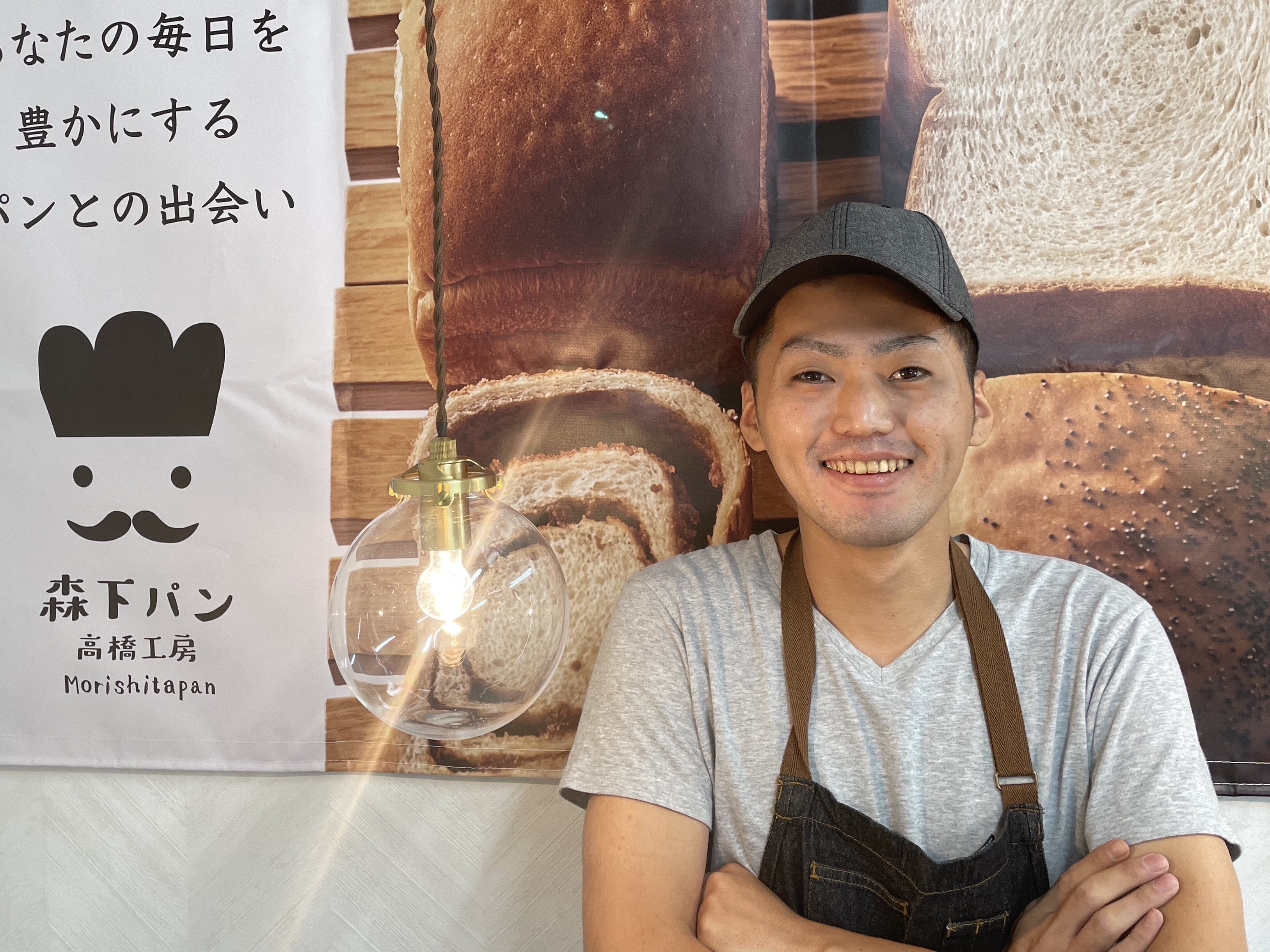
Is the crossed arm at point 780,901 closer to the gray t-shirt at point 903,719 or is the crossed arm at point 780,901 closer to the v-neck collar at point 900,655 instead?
the gray t-shirt at point 903,719

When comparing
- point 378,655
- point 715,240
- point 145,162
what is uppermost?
point 145,162

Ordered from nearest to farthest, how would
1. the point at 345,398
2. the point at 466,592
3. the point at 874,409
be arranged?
the point at 466,592 < the point at 874,409 < the point at 345,398

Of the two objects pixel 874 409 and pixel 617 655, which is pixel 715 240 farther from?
pixel 617 655

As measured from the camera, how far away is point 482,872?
162cm

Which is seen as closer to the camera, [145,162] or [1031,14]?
[1031,14]

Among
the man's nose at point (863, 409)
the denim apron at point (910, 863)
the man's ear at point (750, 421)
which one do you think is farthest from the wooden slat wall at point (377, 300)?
the denim apron at point (910, 863)

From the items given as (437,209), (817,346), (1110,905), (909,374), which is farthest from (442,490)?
(1110,905)

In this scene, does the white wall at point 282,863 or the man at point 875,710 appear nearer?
the man at point 875,710

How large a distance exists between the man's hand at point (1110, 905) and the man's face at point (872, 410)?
1.50 feet

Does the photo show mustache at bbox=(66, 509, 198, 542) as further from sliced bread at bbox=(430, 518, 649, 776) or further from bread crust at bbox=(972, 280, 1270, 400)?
bread crust at bbox=(972, 280, 1270, 400)

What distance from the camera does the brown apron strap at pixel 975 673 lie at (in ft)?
3.96

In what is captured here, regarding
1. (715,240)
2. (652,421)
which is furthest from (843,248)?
(652,421)

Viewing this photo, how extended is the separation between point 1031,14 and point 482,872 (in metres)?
1.72

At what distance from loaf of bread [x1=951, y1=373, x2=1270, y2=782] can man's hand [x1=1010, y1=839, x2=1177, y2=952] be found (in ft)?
1.58
